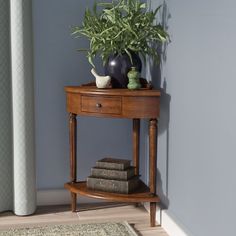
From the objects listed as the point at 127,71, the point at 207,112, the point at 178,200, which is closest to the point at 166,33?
the point at 127,71

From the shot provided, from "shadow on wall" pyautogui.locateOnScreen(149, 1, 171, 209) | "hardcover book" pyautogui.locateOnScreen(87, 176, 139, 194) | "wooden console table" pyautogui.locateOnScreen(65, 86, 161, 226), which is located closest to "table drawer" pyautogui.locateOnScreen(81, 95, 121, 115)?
"wooden console table" pyautogui.locateOnScreen(65, 86, 161, 226)

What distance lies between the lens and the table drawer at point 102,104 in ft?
7.82

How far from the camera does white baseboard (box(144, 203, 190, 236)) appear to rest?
227cm

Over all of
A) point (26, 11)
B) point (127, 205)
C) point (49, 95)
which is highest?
point (26, 11)

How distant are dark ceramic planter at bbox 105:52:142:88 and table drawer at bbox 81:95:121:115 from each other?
135mm

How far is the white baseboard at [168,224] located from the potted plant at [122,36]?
673 millimetres

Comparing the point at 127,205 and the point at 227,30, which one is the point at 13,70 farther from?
the point at 227,30

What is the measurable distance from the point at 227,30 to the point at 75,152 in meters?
1.21

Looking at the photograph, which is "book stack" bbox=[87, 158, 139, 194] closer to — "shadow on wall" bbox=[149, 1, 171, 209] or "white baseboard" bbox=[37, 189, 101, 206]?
"shadow on wall" bbox=[149, 1, 171, 209]

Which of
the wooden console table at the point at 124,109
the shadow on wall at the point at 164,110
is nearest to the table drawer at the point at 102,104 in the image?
the wooden console table at the point at 124,109

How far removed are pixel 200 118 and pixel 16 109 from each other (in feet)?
3.36

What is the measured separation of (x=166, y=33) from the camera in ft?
7.84

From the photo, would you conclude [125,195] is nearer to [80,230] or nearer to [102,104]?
[80,230]

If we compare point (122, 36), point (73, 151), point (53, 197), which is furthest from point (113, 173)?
point (122, 36)
